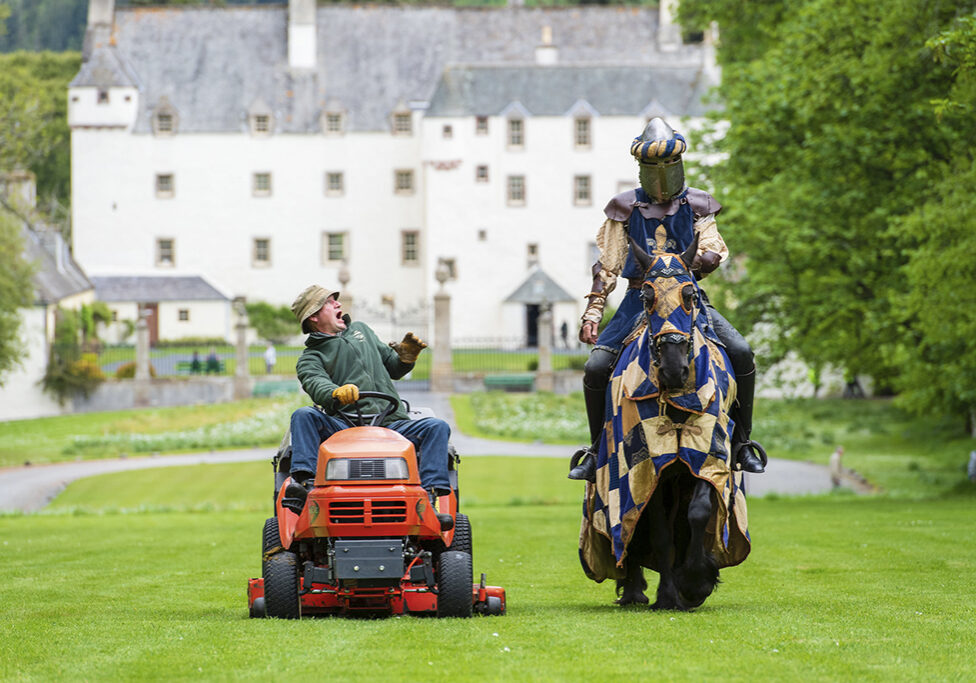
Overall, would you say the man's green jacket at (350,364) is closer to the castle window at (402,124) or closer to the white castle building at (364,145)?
the white castle building at (364,145)

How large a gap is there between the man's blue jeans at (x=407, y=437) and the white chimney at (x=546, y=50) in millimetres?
79955

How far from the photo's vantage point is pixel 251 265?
285ft

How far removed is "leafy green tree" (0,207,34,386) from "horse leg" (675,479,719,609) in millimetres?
36055

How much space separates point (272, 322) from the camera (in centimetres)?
Answer: 8181

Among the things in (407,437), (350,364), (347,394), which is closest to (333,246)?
(350,364)

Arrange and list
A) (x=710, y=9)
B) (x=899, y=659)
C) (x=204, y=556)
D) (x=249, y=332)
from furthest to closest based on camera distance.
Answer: (x=249, y=332) → (x=710, y=9) → (x=204, y=556) → (x=899, y=659)

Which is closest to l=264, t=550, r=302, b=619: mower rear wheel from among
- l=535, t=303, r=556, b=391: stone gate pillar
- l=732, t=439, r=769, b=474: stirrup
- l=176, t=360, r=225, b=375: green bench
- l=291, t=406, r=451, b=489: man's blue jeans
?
l=291, t=406, r=451, b=489: man's blue jeans

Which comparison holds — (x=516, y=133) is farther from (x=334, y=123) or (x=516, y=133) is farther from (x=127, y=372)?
(x=127, y=372)

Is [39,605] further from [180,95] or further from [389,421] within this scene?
[180,95]

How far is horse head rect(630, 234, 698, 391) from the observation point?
31.1 ft

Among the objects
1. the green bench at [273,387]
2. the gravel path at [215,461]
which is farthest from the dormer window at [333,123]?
the gravel path at [215,461]

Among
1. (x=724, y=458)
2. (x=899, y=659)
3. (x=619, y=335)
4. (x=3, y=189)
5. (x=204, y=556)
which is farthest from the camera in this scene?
(x=3, y=189)

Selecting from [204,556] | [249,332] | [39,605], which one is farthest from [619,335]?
[249,332]

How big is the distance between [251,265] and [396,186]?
9324 mm
